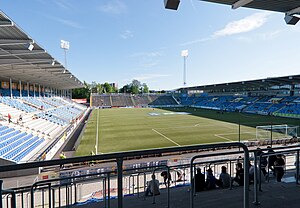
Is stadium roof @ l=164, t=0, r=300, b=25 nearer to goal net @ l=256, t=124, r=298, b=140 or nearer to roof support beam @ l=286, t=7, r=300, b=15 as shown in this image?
roof support beam @ l=286, t=7, r=300, b=15

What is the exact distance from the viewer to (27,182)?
1112 cm

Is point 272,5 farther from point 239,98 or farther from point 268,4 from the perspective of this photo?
point 239,98

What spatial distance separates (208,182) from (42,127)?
77.4 feet

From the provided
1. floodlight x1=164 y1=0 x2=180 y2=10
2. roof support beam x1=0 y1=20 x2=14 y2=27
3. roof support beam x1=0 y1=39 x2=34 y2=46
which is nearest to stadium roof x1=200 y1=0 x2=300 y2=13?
floodlight x1=164 y1=0 x2=180 y2=10

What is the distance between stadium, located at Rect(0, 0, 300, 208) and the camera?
3.25m

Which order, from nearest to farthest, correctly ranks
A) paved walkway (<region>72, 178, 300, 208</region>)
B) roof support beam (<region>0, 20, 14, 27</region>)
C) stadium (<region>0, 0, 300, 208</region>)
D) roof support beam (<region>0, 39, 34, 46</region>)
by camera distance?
stadium (<region>0, 0, 300, 208</region>) < paved walkway (<region>72, 178, 300, 208</region>) < roof support beam (<region>0, 20, 14, 27</region>) < roof support beam (<region>0, 39, 34, 46</region>)

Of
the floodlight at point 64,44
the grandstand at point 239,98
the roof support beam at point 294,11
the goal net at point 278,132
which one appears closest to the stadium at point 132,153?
the roof support beam at point 294,11

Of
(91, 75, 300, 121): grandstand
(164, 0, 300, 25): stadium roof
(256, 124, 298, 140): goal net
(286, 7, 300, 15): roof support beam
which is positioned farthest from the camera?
(91, 75, 300, 121): grandstand

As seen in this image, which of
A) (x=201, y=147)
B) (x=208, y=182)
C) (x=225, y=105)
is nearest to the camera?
(x=201, y=147)

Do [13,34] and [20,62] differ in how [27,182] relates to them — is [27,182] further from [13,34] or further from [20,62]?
[20,62]

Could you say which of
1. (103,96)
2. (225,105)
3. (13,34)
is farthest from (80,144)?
(103,96)

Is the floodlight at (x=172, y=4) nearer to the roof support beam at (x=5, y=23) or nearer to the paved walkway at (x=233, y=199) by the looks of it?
the paved walkway at (x=233, y=199)

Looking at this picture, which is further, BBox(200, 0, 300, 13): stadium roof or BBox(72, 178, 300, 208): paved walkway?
BBox(200, 0, 300, 13): stadium roof

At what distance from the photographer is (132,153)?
212cm
